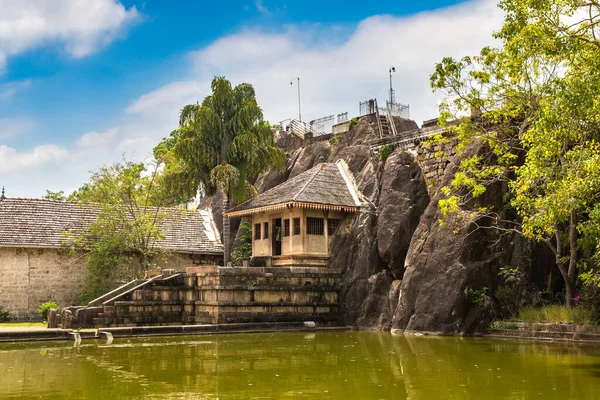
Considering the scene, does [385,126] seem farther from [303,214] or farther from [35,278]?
[35,278]

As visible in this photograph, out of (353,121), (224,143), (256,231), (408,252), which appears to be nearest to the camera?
(408,252)

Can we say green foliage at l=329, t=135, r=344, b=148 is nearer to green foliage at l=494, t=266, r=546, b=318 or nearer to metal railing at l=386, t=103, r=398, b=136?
metal railing at l=386, t=103, r=398, b=136

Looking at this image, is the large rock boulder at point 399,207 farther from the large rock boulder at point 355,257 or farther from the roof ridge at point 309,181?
the roof ridge at point 309,181

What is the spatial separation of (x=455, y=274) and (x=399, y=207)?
5.39 metres

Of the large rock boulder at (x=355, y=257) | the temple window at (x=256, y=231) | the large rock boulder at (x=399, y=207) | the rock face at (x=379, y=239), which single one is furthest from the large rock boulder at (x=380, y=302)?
the temple window at (x=256, y=231)

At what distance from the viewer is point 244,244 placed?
115ft

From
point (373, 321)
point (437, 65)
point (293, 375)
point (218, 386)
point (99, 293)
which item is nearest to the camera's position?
point (218, 386)

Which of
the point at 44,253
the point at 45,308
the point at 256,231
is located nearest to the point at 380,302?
the point at 256,231

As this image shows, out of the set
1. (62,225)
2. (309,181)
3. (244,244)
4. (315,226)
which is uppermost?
(309,181)

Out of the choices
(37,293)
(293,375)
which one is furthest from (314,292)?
(293,375)

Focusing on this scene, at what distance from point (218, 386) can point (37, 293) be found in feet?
69.6

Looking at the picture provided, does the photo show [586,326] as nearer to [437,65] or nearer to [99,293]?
[437,65]

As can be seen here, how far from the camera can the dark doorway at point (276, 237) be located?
31516 millimetres

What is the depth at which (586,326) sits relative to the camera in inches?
780
